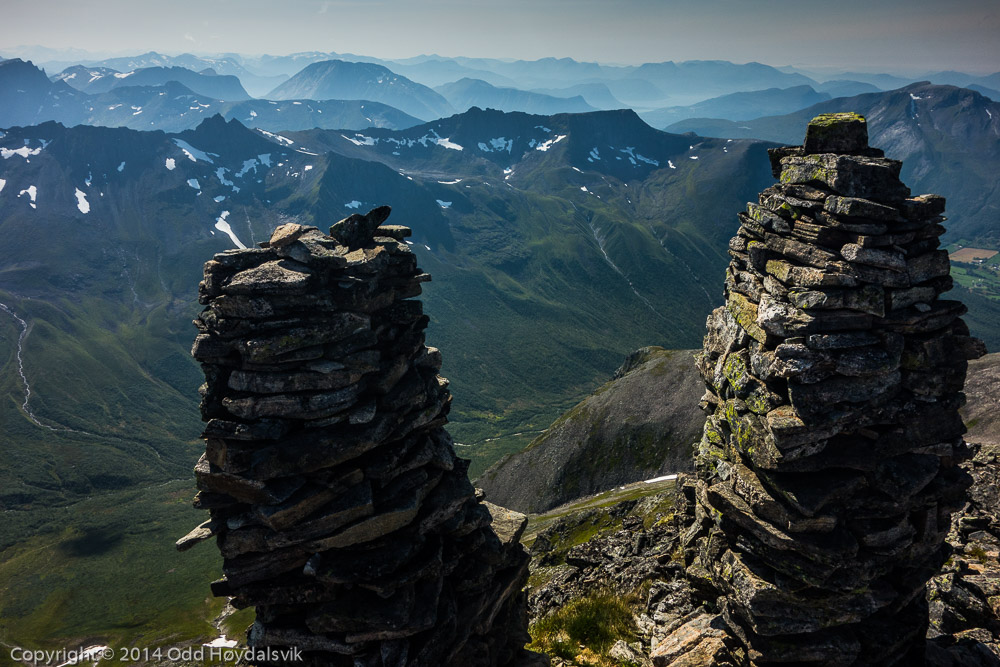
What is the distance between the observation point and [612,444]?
140875 mm

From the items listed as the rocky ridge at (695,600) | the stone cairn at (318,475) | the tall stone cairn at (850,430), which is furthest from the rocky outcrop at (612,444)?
the stone cairn at (318,475)

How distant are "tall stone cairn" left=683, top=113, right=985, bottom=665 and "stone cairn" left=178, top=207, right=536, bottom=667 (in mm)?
15315

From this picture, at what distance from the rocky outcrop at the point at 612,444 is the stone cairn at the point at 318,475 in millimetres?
107023

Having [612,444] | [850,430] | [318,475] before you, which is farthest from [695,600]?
[612,444]

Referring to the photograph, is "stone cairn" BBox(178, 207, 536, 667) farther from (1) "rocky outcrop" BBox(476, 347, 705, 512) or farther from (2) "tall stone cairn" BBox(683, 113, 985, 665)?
(1) "rocky outcrop" BBox(476, 347, 705, 512)

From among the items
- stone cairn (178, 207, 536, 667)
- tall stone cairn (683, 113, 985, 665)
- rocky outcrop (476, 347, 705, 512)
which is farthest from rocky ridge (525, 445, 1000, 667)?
rocky outcrop (476, 347, 705, 512)

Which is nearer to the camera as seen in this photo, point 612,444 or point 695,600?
point 695,600

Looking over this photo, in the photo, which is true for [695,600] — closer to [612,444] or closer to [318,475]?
[318,475]

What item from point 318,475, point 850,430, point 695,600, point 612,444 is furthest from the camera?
point 612,444

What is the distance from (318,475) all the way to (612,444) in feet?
406

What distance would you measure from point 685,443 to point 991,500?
98405mm

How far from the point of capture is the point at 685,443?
130875mm

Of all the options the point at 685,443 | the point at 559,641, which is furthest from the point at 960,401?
the point at 685,443

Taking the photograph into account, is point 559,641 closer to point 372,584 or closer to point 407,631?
point 407,631
